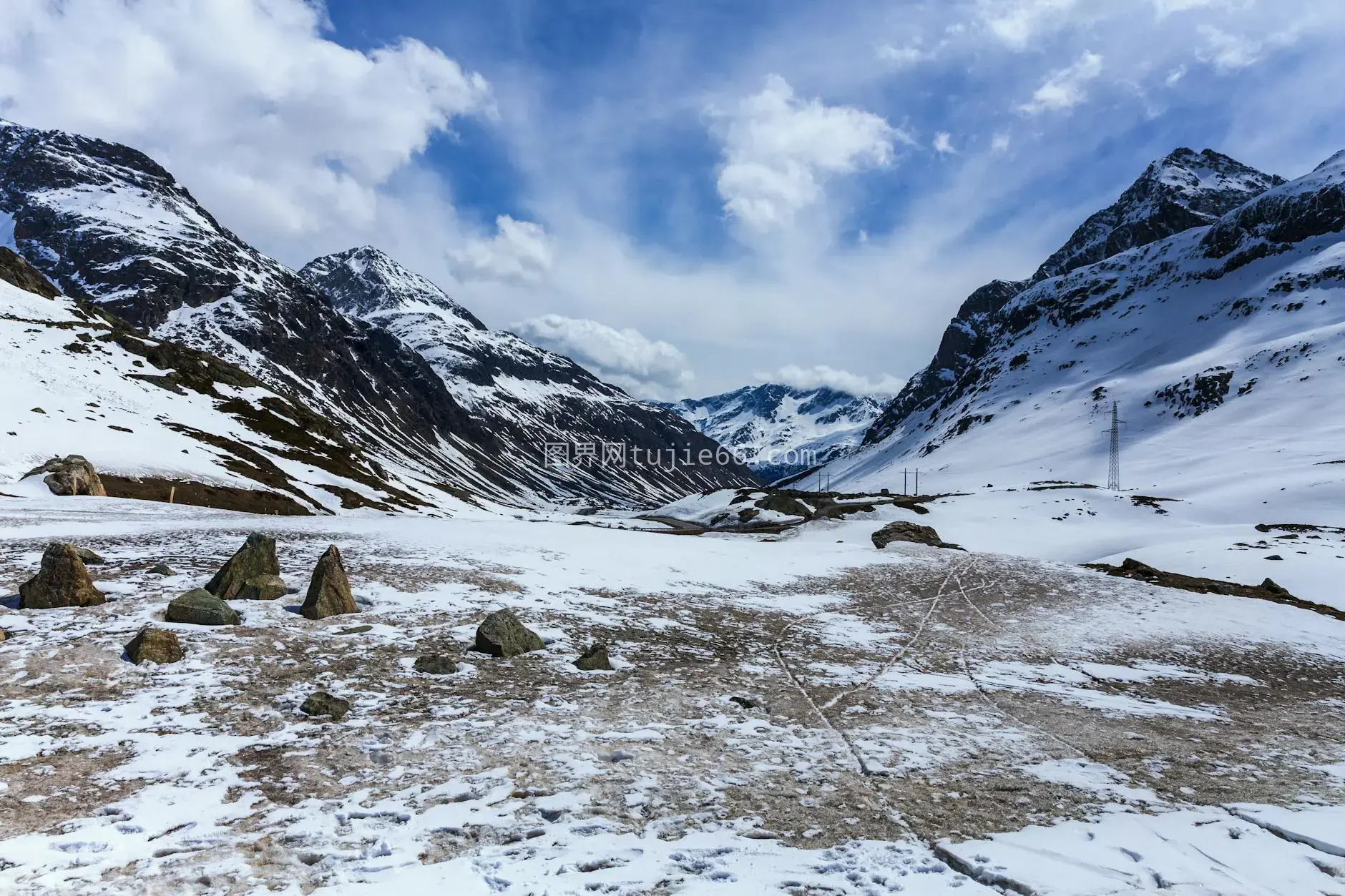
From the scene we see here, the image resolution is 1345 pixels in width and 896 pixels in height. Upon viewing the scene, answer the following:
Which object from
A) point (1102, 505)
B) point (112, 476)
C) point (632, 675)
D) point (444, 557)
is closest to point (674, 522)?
point (1102, 505)

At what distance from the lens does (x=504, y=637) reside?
12039mm

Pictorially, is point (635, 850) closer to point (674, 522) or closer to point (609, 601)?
point (609, 601)

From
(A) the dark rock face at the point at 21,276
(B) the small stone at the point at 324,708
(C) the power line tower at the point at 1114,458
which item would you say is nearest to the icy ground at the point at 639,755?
(B) the small stone at the point at 324,708

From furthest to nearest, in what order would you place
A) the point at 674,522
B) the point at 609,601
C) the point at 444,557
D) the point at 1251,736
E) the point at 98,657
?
the point at 674,522 → the point at 444,557 → the point at 609,601 → the point at 1251,736 → the point at 98,657

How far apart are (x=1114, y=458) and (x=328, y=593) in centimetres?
9662

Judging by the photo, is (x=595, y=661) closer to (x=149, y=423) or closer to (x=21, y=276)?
(x=149, y=423)

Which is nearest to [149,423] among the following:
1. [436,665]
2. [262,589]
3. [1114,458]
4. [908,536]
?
[262,589]

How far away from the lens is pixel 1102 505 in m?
59.7

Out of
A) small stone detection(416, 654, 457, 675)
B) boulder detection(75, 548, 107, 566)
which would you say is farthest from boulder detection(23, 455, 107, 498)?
small stone detection(416, 654, 457, 675)

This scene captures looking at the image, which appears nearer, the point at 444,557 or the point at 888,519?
the point at 444,557

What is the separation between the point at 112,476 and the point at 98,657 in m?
43.9

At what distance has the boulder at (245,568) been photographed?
13500 mm

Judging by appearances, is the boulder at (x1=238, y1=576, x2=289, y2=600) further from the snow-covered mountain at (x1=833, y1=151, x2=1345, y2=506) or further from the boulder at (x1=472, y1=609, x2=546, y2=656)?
the snow-covered mountain at (x1=833, y1=151, x2=1345, y2=506)

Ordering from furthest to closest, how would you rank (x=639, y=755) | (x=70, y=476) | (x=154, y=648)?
1. (x=70, y=476)
2. (x=154, y=648)
3. (x=639, y=755)
